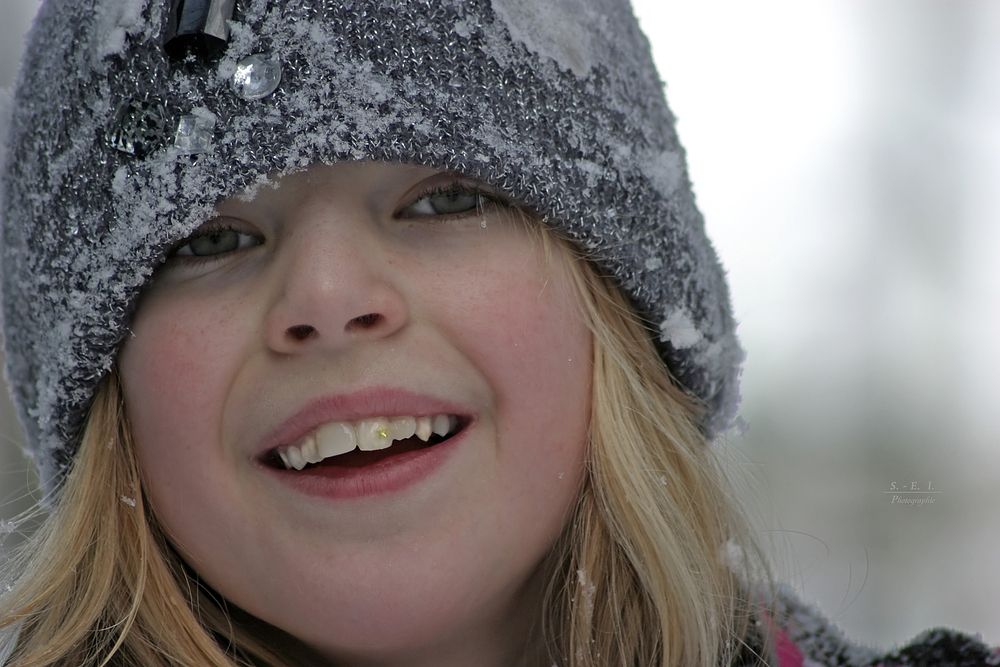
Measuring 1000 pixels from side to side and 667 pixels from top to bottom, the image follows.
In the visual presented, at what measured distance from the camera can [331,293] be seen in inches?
33.3

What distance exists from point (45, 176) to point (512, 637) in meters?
0.83

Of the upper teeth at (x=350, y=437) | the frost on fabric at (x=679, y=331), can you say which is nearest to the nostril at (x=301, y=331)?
the upper teeth at (x=350, y=437)

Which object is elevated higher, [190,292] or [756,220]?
[756,220]

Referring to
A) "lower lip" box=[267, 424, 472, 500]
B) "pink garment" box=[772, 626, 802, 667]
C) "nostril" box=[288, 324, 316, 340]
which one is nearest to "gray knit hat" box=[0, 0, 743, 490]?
"nostril" box=[288, 324, 316, 340]

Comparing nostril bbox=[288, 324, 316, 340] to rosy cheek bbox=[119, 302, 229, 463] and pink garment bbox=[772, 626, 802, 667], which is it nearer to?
rosy cheek bbox=[119, 302, 229, 463]

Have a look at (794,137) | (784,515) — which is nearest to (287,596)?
(784,515)

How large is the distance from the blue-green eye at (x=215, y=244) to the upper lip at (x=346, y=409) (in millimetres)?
205

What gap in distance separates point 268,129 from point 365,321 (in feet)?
0.72

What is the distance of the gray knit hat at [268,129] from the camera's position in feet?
2.75

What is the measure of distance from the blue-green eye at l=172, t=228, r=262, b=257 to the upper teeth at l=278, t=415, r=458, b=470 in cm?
23

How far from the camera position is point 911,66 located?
3148 millimetres

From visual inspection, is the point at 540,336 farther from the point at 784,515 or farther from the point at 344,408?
the point at 784,515

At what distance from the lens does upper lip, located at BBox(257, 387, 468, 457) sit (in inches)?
35.1

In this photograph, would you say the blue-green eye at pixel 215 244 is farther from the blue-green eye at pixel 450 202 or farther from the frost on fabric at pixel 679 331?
the frost on fabric at pixel 679 331
